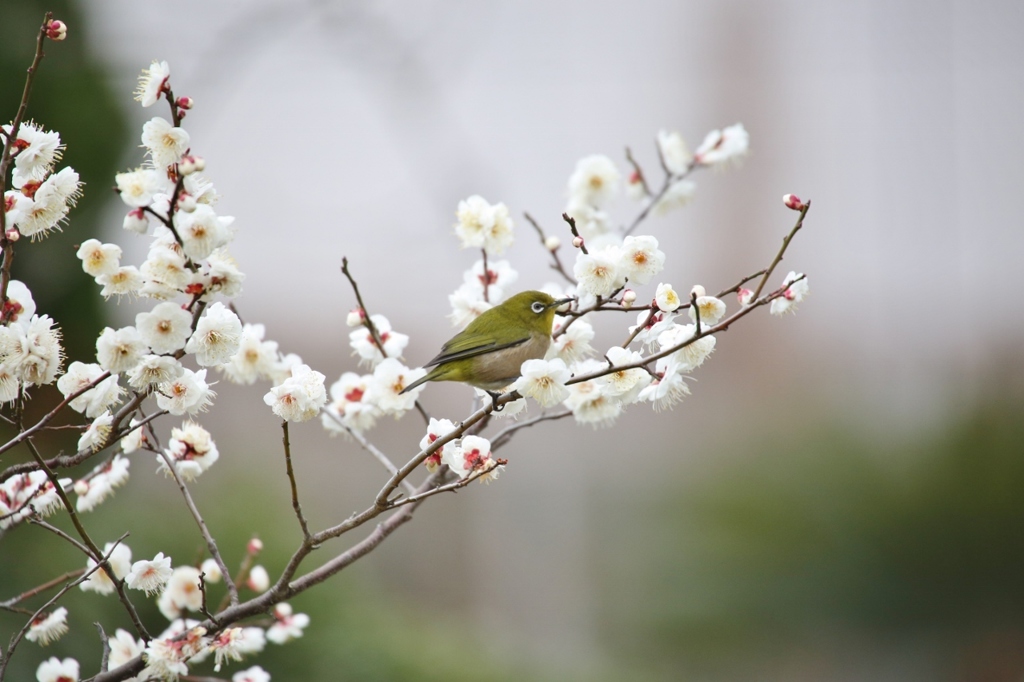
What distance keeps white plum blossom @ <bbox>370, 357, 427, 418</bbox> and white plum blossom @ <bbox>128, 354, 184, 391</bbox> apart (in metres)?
0.62

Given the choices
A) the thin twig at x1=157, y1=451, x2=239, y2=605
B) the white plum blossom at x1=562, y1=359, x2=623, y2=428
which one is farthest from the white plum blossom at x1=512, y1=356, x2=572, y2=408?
the thin twig at x1=157, y1=451, x2=239, y2=605

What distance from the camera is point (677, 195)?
2.44 metres

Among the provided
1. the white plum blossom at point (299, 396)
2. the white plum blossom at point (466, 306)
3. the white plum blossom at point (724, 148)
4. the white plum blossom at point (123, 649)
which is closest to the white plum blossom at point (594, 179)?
the white plum blossom at point (724, 148)

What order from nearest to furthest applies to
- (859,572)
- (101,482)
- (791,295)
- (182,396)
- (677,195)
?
(182,396) < (791,295) < (101,482) < (677,195) < (859,572)

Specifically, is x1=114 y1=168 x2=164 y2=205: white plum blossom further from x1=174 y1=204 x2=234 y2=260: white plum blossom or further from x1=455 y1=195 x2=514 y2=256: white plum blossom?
x1=455 y1=195 x2=514 y2=256: white plum blossom

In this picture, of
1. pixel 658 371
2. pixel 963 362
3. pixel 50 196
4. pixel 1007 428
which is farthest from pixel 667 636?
pixel 50 196

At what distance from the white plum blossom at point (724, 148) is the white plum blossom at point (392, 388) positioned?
1.15 m

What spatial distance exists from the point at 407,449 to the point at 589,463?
5.49ft

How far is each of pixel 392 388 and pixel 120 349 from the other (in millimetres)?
732

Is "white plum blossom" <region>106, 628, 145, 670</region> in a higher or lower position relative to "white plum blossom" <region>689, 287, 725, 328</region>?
lower

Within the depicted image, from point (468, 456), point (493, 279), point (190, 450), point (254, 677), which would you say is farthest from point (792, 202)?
point (254, 677)

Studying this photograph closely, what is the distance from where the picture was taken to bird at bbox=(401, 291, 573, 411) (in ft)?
6.59

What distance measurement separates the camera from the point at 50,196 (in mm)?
1261

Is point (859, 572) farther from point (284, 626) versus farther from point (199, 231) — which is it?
point (199, 231)
